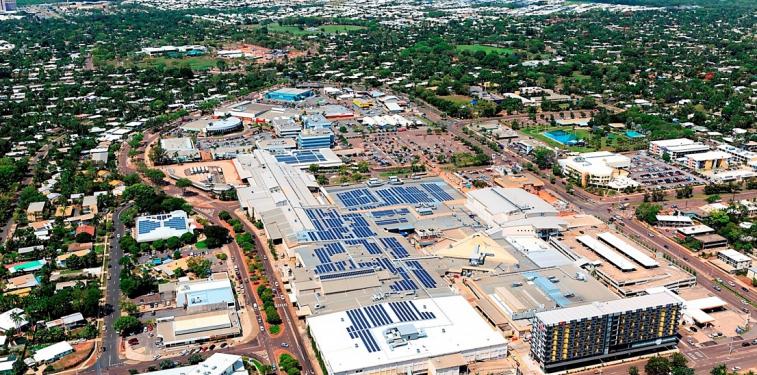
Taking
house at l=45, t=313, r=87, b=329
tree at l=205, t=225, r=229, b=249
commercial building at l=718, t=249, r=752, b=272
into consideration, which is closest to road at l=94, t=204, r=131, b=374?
house at l=45, t=313, r=87, b=329

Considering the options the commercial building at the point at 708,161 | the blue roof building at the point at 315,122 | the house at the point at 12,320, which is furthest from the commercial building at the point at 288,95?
the house at the point at 12,320

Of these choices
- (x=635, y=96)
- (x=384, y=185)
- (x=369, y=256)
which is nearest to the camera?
(x=369, y=256)

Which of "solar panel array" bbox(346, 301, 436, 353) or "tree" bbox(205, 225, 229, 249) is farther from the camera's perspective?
"tree" bbox(205, 225, 229, 249)

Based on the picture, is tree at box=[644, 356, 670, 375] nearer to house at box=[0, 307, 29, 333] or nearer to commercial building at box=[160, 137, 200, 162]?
house at box=[0, 307, 29, 333]

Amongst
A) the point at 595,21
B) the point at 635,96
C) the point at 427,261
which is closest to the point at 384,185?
the point at 427,261

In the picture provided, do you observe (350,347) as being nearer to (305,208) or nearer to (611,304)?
(611,304)

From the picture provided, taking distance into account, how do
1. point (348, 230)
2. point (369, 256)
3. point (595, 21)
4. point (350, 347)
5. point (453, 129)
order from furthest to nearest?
point (595, 21), point (453, 129), point (348, 230), point (369, 256), point (350, 347)
